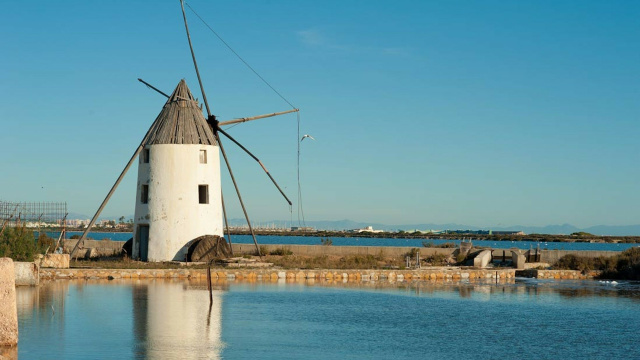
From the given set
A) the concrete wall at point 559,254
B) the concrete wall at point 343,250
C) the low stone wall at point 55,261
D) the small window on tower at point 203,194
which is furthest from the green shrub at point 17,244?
the concrete wall at point 559,254

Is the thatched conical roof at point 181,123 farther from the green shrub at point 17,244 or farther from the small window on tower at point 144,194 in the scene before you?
the green shrub at point 17,244

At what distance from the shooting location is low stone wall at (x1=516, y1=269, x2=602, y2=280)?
2948 cm

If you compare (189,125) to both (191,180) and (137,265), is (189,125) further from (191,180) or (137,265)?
(137,265)

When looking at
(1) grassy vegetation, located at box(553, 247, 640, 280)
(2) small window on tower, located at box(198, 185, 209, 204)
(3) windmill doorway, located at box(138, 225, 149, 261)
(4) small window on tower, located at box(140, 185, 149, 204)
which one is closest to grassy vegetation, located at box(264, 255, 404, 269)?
(2) small window on tower, located at box(198, 185, 209, 204)

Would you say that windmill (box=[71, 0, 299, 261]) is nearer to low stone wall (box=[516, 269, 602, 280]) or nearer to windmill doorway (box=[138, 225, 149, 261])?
windmill doorway (box=[138, 225, 149, 261])

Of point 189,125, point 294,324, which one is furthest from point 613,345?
point 189,125

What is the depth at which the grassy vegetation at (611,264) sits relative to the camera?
1191 inches

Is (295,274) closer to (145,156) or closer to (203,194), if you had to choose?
(203,194)

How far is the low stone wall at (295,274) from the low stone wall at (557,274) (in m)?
0.84

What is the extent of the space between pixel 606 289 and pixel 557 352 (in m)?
13.0

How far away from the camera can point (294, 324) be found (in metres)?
16.1

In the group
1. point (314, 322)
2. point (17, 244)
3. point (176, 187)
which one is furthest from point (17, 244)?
point (314, 322)

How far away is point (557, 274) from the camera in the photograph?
97.4 feet

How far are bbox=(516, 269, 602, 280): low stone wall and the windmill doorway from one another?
12.8 metres
